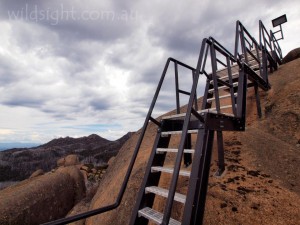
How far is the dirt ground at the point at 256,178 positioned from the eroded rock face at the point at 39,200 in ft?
15.3

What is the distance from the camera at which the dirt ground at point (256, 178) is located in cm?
441

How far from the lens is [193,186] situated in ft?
11.9

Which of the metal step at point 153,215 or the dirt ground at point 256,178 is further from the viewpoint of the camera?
the dirt ground at point 256,178

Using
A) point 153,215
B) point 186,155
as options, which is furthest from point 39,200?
point 153,215

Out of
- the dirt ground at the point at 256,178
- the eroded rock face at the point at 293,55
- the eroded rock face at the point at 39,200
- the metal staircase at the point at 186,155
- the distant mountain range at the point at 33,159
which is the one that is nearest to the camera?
the metal staircase at the point at 186,155

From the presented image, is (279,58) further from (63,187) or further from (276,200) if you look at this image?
(63,187)

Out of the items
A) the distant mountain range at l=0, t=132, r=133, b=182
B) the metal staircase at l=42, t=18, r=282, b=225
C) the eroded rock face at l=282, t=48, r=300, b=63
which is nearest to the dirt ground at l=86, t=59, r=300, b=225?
the metal staircase at l=42, t=18, r=282, b=225

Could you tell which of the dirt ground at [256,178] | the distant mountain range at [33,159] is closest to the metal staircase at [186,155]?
the dirt ground at [256,178]

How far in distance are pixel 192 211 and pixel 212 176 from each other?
8.10ft

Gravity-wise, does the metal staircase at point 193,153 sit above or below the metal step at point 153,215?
above

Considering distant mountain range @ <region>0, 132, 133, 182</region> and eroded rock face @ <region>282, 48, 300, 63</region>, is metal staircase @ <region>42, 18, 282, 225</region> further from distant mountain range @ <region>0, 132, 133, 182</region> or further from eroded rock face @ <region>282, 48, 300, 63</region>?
distant mountain range @ <region>0, 132, 133, 182</region>

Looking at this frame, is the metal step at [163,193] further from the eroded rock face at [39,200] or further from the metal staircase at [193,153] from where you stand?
the eroded rock face at [39,200]

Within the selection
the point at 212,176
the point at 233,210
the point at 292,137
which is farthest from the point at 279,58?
the point at 233,210

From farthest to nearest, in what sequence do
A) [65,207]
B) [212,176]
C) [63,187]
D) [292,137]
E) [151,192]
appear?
[63,187] → [65,207] → [292,137] → [212,176] → [151,192]
